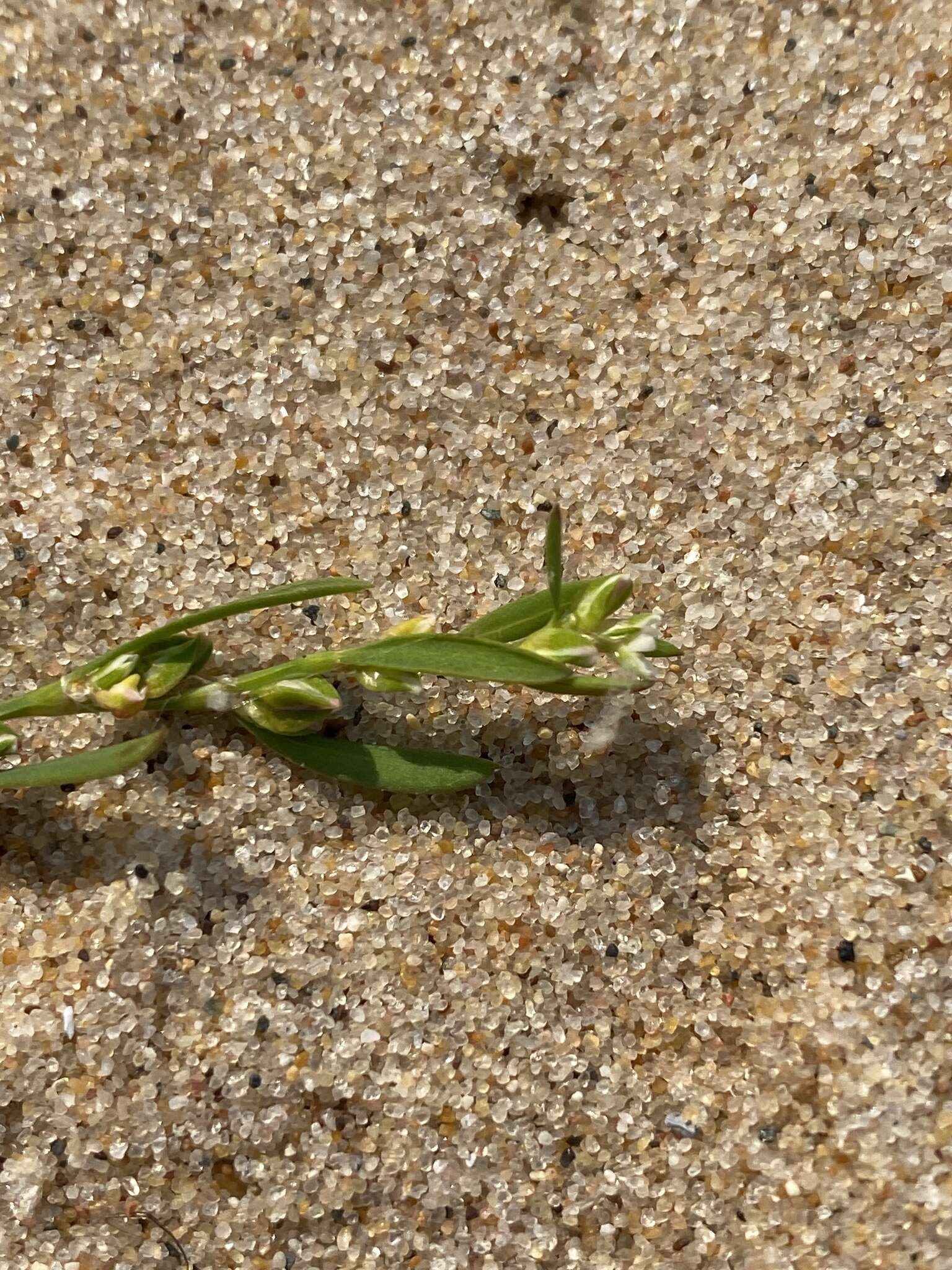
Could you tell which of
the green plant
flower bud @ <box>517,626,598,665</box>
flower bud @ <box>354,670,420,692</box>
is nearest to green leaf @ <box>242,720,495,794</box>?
the green plant

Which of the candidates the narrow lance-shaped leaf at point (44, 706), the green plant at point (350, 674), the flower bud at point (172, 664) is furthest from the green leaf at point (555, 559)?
the narrow lance-shaped leaf at point (44, 706)

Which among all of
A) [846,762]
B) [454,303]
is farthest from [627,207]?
[846,762]

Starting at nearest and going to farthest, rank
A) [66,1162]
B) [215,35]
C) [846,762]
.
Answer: [66,1162] < [846,762] < [215,35]

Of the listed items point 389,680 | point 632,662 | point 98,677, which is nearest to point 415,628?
point 389,680

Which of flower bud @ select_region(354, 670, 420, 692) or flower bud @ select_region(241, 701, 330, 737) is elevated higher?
flower bud @ select_region(354, 670, 420, 692)

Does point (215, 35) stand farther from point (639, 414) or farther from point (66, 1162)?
point (66, 1162)

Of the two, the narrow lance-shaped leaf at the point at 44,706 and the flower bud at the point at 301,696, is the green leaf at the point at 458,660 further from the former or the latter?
the narrow lance-shaped leaf at the point at 44,706

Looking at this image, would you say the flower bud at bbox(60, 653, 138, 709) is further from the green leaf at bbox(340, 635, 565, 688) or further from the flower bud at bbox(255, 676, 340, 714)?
the green leaf at bbox(340, 635, 565, 688)
